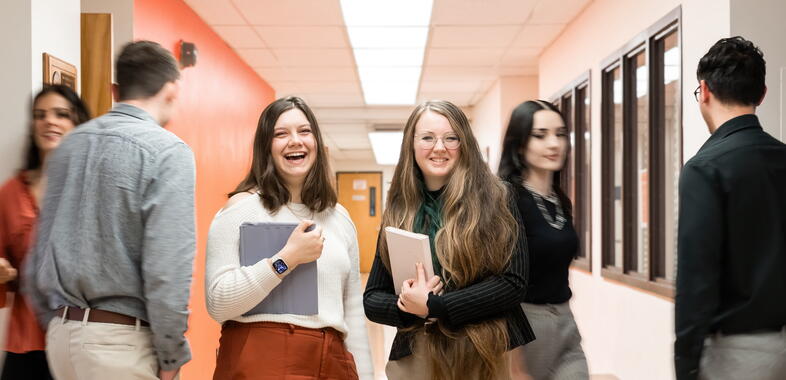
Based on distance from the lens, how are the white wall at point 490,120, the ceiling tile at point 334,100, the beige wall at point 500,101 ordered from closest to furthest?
1. the beige wall at point 500,101
2. the white wall at point 490,120
3. the ceiling tile at point 334,100

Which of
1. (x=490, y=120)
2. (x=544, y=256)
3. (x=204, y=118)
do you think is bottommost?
(x=544, y=256)

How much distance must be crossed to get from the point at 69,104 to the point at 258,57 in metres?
4.61

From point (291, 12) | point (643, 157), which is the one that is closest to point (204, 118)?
point (291, 12)

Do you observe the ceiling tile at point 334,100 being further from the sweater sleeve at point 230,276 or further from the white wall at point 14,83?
the sweater sleeve at point 230,276

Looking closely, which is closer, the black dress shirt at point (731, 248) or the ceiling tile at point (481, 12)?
the black dress shirt at point (731, 248)

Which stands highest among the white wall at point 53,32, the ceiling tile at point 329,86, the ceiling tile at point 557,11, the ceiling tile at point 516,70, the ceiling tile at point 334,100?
the ceiling tile at point 557,11

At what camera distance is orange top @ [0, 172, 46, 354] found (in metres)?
1.98

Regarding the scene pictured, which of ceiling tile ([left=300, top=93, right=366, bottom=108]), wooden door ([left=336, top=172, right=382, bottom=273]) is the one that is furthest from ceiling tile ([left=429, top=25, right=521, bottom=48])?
wooden door ([left=336, top=172, right=382, bottom=273])

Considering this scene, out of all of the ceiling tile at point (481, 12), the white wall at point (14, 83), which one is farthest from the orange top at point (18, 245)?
the ceiling tile at point (481, 12)

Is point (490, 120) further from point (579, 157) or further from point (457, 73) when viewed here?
point (579, 157)

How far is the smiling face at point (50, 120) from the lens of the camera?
→ 2.25 m

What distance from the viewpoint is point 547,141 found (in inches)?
79.6

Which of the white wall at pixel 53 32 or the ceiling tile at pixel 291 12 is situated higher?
the ceiling tile at pixel 291 12

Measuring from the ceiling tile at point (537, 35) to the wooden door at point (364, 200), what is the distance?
10.9m
